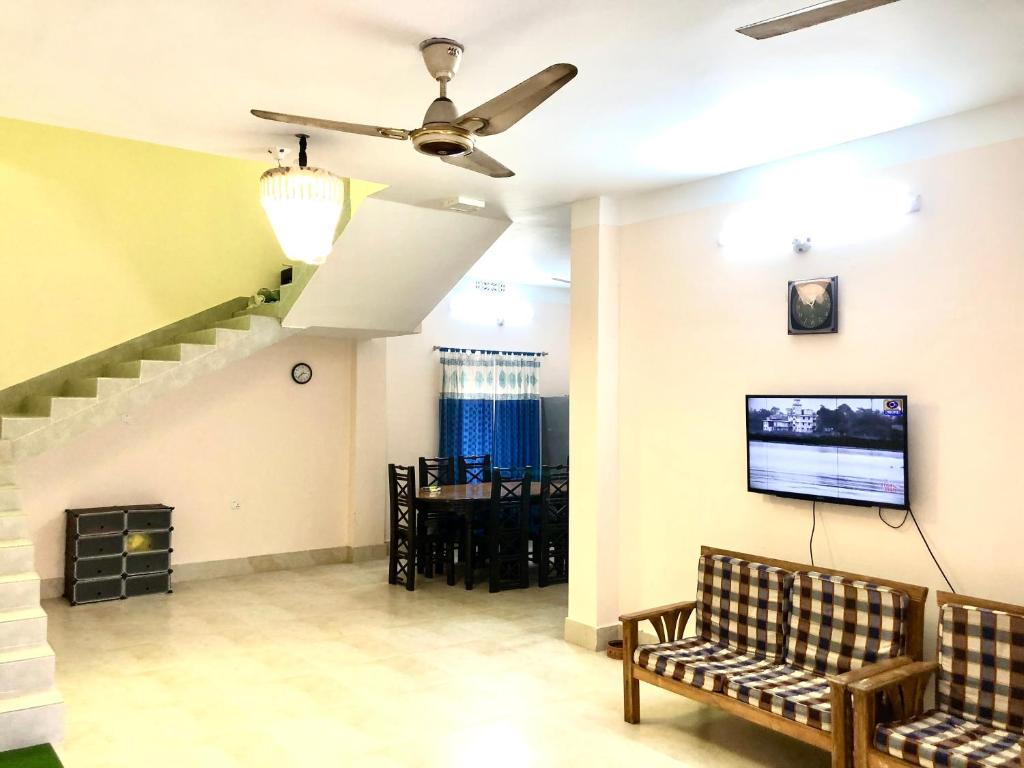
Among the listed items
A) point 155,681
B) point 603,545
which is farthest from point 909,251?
point 155,681

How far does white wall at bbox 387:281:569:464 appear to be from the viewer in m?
8.20

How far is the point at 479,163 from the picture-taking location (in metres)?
2.90

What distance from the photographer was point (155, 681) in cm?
432

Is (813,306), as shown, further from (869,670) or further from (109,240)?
(109,240)

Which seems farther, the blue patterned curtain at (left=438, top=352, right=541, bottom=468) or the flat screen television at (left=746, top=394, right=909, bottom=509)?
the blue patterned curtain at (left=438, top=352, right=541, bottom=468)

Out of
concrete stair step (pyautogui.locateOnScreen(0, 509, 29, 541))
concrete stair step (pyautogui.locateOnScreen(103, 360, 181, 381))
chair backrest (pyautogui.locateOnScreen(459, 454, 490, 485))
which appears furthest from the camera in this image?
chair backrest (pyautogui.locateOnScreen(459, 454, 490, 485))

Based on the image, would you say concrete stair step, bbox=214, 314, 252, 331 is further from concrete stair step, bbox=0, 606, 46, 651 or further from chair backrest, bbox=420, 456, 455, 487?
concrete stair step, bbox=0, 606, 46, 651

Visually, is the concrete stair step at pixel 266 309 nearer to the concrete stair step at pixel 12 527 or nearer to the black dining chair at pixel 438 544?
the black dining chair at pixel 438 544

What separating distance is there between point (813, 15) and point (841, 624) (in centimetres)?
260

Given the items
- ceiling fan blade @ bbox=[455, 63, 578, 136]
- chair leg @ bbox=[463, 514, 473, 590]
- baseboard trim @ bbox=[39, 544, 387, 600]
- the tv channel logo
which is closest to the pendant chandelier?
ceiling fan blade @ bbox=[455, 63, 578, 136]

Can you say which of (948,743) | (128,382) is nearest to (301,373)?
(128,382)

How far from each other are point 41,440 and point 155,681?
6.89ft

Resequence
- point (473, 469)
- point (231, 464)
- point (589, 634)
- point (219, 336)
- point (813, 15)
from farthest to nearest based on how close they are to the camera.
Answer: point (473, 469), point (231, 464), point (219, 336), point (589, 634), point (813, 15)

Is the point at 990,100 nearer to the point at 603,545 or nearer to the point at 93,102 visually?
the point at 603,545
